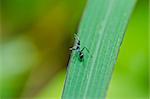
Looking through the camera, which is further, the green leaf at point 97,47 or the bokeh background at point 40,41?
the bokeh background at point 40,41

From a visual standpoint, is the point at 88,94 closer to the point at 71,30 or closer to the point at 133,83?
the point at 133,83

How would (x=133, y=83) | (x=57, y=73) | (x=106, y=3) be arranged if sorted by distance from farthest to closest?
(x=57, y=73), (x=133, y=83), (x=106, y=3)

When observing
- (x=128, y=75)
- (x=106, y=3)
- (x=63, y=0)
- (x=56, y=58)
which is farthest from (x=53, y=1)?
(x=106, y=3)

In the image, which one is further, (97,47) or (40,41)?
(40,41)

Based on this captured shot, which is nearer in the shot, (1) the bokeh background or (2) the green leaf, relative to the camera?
(2) the green leaf
